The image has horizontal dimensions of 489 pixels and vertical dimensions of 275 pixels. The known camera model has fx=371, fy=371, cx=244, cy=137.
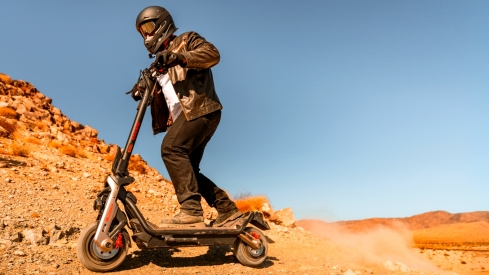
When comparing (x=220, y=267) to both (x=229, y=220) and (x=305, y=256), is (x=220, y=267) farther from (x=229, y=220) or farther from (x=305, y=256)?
(x=305, y=256)

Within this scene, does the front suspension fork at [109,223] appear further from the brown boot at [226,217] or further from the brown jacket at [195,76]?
the brown boot at [226,217]

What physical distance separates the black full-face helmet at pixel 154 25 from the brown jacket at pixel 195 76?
0.46 ft

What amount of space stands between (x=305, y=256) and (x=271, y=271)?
1.81m

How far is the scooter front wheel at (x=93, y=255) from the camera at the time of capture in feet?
11.5

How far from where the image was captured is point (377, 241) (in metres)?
10.1

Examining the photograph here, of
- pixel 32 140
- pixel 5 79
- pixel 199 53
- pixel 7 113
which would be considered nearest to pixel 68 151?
pixel 32 140

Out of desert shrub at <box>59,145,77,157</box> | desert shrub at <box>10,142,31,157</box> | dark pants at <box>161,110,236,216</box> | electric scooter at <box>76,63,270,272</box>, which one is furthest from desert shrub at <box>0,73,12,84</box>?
dark pants at <box>161,110,236,216</box>

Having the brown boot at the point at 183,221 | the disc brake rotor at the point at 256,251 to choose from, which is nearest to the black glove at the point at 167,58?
the brown boot at the point at 183,221

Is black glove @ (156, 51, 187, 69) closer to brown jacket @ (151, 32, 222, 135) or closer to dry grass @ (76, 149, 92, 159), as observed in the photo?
brown jacket @ (151, 32, 222, 135)

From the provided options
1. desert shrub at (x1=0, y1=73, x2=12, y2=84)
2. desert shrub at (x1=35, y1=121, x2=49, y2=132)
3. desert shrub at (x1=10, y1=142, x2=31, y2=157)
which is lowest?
desert shrub at (x1=10, y1=142, x2=31, y2=157)

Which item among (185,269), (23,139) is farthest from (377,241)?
(23,139)

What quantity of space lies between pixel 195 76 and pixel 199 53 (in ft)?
1.04

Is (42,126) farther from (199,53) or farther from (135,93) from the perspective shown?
(199,53)

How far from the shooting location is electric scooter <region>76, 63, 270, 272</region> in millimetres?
3572
